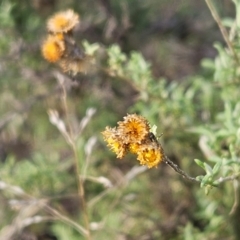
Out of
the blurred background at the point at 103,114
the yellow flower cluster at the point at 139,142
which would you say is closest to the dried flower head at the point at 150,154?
the yellow flower cluster at the point at 139,142

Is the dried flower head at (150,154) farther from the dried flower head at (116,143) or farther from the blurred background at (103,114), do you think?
the blurred background at (103,114)

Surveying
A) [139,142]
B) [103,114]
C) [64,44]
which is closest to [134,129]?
[139,142]

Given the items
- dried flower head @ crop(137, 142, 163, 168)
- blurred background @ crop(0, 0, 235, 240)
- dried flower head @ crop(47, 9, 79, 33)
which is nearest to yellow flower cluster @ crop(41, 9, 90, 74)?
dried flower head @ crop(47, 9, 79, 33)

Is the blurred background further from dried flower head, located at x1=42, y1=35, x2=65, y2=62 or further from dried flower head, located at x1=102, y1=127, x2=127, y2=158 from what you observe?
dried flower head, located at x1=102, y1=127, x2=127, y2=158

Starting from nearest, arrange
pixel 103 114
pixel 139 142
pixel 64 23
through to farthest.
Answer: pixel 139 142
pixel 64 23
pixel 103 114

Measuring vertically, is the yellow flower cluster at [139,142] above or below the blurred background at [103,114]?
below

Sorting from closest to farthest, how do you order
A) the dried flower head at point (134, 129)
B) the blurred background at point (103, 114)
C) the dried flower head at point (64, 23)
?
the dried flower head at point (134, 129) → the dried flower head at point (64, 23) → the blurred background at point (103, 114)

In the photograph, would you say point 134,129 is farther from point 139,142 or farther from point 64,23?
point 64,23

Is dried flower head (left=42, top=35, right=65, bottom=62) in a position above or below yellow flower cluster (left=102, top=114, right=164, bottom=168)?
above
